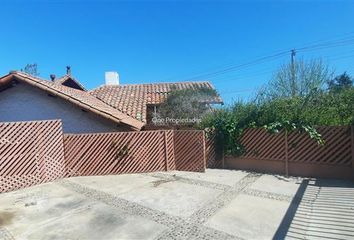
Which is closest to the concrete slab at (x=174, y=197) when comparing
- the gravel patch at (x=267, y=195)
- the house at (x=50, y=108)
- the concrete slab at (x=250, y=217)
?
the concrete slab at (x=250, y=217)

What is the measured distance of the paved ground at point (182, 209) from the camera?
202 inches

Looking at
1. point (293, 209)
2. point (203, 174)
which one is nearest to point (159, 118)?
point (203, 174)

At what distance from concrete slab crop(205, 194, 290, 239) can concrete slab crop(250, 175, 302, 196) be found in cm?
96

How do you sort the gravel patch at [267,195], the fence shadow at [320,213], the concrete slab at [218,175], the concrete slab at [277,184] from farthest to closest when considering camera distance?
the concrete slab at [218,175] < the concrete slab at [277,184] < the gravel patch at [267,195] < the fence shadow at [320,213]

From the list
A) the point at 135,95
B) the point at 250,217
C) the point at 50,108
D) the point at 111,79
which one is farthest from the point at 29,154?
the point at 111,79

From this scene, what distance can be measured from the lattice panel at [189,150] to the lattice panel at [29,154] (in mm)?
4455

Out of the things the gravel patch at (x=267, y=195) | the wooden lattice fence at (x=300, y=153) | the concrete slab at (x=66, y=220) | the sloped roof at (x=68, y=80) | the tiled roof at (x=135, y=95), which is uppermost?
the sloped roof at (x=68, y=80)

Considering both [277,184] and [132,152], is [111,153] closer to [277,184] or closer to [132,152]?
[132,152]

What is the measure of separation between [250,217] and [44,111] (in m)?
10.4

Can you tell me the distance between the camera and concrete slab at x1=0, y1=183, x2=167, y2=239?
5.15 m

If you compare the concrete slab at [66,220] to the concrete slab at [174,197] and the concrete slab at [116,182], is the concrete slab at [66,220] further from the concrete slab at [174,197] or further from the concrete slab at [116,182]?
the concrete slab at [116,182]

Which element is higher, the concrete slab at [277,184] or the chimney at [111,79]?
the chimney at [111,79]

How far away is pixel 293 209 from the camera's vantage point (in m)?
6.12

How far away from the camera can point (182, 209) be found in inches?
249
